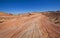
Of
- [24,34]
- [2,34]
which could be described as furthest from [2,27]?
[24,34]

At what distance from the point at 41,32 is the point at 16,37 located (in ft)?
7.41

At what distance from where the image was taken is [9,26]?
12.4 metres

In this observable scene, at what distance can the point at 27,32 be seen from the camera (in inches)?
434

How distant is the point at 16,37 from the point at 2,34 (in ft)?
3.88

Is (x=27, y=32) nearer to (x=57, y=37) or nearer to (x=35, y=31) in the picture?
(x=35, y=31)

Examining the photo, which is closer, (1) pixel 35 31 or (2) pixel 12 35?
(2) pixel 12 35

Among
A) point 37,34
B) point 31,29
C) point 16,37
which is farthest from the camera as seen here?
point 31,29

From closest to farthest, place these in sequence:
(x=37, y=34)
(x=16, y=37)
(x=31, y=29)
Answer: (x=16, y=37), (x=37, y=34), (x=31, y=29)

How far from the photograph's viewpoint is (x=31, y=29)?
11.7 m

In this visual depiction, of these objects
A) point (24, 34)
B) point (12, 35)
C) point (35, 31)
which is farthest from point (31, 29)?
point (12, 35)

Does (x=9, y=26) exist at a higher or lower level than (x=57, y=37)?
higher

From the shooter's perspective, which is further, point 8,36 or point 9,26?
point 9,26

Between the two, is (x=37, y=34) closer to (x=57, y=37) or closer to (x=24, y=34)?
(x=24, y=34)

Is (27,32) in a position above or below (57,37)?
above
